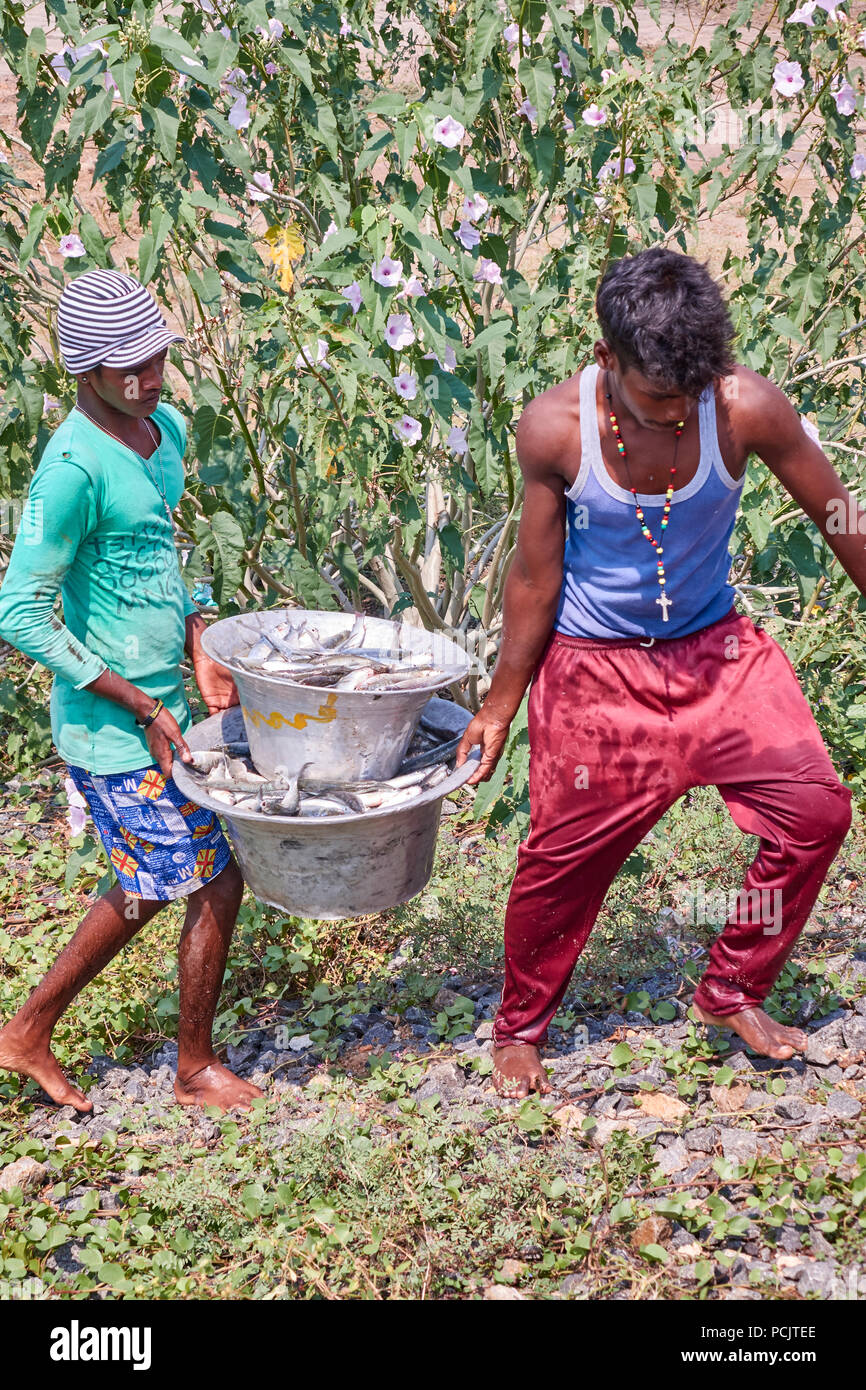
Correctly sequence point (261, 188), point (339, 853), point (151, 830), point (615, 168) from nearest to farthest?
point (339, 853)
point (151, 830)
point (615, 168)
point (261, 188)

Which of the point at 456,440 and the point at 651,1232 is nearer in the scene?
the point at 651,1232

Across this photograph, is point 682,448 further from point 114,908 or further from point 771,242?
point 771,242

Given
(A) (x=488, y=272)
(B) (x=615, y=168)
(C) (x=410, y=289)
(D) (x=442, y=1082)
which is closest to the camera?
(D) (x=442, y=1082)

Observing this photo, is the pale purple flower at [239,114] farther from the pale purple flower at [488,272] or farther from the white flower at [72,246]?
the pale purple flower at [488,272]

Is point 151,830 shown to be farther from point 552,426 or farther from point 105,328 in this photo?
point 552,426

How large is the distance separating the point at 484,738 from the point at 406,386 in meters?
0.93

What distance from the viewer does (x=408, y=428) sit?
10.0ft

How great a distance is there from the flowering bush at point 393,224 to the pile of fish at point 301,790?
0.76 m

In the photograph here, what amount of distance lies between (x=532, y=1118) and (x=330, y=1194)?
1.39 feet

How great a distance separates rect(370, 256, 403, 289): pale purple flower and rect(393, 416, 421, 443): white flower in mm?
343

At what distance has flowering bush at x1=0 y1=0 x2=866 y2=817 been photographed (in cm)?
283

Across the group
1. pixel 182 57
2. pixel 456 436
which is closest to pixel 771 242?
pixel 456 436

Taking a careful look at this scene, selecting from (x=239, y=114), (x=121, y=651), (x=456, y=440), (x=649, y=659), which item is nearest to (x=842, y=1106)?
(x=649, y=659)

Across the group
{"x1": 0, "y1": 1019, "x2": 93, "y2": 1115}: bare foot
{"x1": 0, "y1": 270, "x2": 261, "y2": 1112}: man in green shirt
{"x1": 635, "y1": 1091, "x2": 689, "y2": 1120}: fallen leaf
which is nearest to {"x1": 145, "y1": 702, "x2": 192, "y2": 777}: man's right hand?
{"x1": 0, "y1": 270, "x2": 261, "y2": 1112}: man in green shirt
